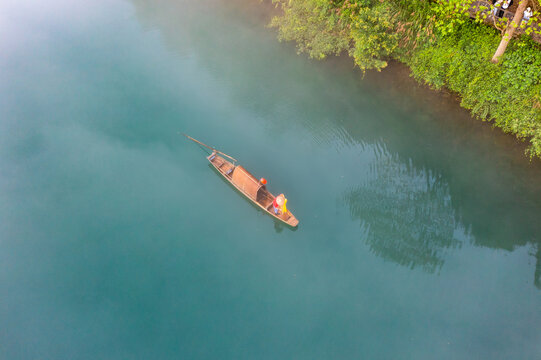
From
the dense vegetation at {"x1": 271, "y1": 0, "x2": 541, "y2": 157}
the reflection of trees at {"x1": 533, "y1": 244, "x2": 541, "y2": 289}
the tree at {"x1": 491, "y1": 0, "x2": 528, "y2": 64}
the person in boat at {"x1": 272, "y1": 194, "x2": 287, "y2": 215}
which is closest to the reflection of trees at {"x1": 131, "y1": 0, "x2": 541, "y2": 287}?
the reflection of trees at {"x1": 533, "y1": 244, "x2": 541, "y2": 289}

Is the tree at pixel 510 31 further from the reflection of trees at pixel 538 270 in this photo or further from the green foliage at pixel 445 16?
the reflection of trees at pixel 538 270

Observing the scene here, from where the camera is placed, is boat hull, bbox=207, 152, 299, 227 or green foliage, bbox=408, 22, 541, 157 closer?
green foliage, bbox=408, 22, 541, 157

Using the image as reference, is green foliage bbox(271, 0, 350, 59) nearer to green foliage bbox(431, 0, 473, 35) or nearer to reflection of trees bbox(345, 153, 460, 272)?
green foliage bbox(431, 0, 473, 35)

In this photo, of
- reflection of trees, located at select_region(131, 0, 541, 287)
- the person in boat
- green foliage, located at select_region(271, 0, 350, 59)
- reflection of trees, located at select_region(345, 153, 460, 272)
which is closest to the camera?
the person in boat

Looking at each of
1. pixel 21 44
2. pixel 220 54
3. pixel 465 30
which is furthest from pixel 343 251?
pixel 21 44

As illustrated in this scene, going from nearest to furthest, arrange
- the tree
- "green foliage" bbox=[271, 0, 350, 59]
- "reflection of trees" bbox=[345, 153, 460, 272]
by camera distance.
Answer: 1. the tree
2. "reflection of trees" bbox=[345, 153, 460, 272]
3. "green foliage" bbox=[271, 0, 350, 59]

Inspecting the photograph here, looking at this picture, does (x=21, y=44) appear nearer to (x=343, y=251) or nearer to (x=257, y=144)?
(x=257, y=144)

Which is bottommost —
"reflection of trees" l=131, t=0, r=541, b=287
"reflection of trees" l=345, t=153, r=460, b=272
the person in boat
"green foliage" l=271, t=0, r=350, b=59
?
the person in boat
